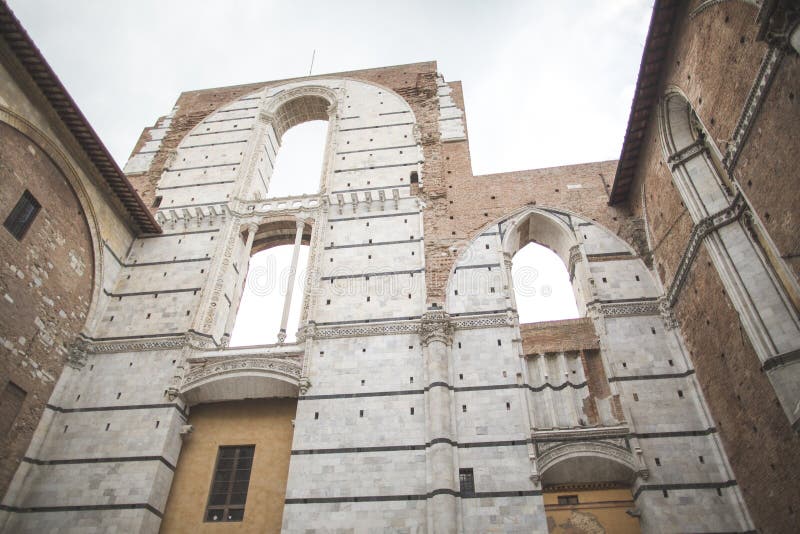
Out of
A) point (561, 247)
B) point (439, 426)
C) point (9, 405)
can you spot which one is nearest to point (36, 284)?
point (9, 405)

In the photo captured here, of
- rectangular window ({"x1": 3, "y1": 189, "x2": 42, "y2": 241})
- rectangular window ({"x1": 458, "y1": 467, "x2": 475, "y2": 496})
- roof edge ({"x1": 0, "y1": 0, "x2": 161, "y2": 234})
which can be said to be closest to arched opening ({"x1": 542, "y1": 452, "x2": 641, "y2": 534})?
rectangular window ({"x1": 458, "y1": 467, "x2": 475, "y2": 496})

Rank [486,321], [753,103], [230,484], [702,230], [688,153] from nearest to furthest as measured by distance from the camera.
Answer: [753,103]
[702,230]
[688,153]
[230,484]
[486,321]

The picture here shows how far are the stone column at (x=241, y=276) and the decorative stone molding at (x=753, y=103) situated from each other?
387 inches

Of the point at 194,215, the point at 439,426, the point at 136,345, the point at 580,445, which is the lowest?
the point at 580,445

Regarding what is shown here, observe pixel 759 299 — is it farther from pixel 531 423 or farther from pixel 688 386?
pixel 531 423

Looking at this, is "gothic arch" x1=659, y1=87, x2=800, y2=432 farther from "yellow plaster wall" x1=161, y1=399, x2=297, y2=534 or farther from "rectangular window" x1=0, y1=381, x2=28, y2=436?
"rectangular window" x1=0, y1=381, x2=28, y2=436

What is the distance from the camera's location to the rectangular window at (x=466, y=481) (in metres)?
8.52

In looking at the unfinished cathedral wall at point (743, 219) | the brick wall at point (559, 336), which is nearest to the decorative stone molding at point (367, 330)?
the brick wall at point (559, 336)

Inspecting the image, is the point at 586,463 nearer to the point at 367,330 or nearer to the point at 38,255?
the point at 367,330

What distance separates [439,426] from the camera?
9008mm

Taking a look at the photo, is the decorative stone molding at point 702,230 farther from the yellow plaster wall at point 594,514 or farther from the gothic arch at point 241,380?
the gothic arch at point 241,380

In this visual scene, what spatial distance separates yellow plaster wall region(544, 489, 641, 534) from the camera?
8461mm

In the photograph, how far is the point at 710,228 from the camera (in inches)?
333

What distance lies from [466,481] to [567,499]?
1.74m
